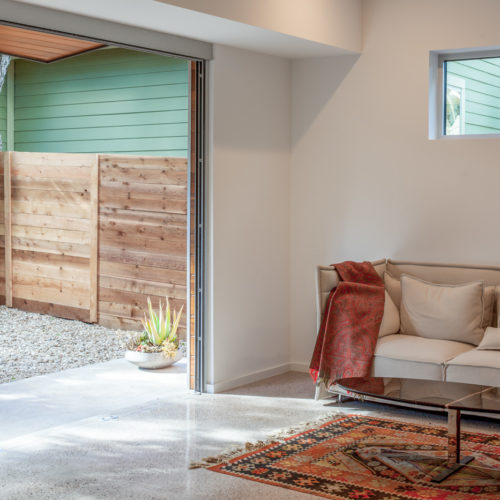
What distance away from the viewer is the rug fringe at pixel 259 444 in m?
3.75

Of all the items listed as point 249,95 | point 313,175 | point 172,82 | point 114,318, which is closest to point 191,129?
point 249,95

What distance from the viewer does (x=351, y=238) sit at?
5652 millimetres

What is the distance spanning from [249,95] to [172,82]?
4.38 feet

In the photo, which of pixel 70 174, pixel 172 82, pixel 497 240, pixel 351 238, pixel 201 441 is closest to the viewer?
pixel 201 441

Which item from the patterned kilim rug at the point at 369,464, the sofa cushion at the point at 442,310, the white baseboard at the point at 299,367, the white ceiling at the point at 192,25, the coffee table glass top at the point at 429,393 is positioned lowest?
the patterned kilim rug at the point at 369,464

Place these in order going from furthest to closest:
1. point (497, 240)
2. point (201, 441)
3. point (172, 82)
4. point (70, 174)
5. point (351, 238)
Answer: point (70, 174) < point (172, 82) < point (351, 238) < point (497, 240) < point (201, 441)

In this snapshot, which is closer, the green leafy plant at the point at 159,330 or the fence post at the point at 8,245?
the green leafy plant at the point at 159,330

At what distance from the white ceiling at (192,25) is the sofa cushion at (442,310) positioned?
5.61ft

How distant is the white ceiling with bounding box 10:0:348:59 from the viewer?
155 inches

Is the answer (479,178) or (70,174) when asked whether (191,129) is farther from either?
(70,174)

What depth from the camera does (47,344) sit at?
6.48m

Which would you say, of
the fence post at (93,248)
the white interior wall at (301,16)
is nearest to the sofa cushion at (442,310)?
the white interior wall at (301,16)

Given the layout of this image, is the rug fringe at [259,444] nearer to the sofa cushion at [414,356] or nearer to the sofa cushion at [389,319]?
the sofa cushion at [414,356]

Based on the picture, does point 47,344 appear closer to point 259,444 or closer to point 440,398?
point 259,444
